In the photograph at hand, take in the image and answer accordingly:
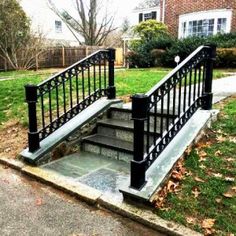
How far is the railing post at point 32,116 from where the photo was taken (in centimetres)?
460

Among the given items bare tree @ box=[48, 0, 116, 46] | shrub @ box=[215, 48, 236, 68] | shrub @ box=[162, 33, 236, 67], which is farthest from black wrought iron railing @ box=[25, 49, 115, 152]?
bare tree @ box=[48, 0, 116, 46]

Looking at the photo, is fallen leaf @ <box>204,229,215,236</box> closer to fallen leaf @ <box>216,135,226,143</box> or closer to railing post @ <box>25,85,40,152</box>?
fallen leaf @ <box>216,135,226,143</box>

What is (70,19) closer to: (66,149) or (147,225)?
(66,149)

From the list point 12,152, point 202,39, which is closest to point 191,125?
point 12,152

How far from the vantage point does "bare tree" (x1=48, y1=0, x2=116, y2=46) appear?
28.5 metres

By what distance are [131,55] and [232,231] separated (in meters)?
14.5

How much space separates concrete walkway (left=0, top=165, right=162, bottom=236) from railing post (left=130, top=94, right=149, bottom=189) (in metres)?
0.44

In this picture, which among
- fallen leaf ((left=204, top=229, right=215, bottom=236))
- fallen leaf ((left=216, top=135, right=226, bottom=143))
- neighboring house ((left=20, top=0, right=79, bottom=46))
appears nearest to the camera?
fallen leaf ((left=204, top=229, right=215, bottom=236))

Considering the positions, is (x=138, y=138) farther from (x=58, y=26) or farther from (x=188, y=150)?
(x=58, y=26)

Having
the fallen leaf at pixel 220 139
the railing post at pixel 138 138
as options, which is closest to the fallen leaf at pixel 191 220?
the railing post at pixel 138 138

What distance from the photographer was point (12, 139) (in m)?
5.57

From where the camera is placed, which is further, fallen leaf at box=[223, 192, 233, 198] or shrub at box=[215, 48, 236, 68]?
shrub at box=[215, 48, 236, 68]

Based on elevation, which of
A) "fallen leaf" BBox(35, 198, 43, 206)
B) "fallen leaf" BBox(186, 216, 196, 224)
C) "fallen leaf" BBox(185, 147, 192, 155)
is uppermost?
"fallen leaf" BBox(185, 147, 192, 155)

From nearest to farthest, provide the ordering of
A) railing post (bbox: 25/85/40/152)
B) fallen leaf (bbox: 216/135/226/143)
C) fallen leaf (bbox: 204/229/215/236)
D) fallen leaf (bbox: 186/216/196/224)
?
fallen leaf (bbox: 204/229/215/236) → fallen leaf (bbox: 186/216/196/224) → fallen leaf (bbox: 216/135/226/143) → railing post (bbox: 25/85/40/152)
